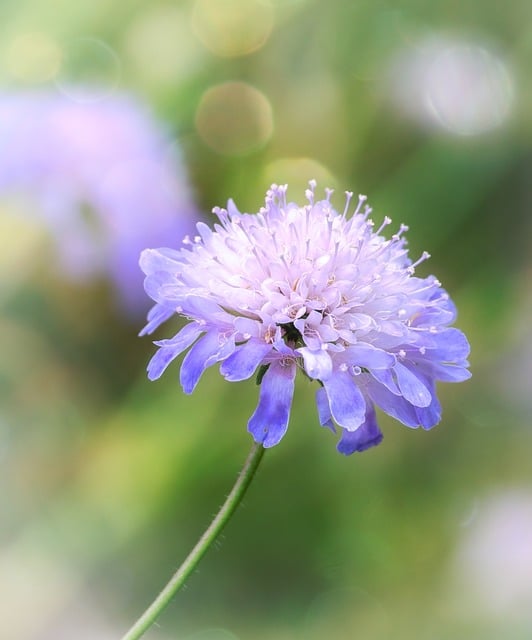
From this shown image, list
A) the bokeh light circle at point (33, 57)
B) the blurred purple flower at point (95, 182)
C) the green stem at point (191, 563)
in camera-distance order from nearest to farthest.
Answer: the green stem at point (191, 563)
the blurred purple flower at point (95, 182)
the bokeh light circle at point (33, 57)

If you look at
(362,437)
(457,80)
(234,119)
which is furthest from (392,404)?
(457,80)

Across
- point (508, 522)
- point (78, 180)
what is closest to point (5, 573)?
point (78, 180)

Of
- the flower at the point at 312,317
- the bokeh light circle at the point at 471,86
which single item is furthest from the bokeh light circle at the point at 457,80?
the flower at the point at 312,317

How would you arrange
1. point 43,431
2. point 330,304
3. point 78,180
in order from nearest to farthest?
point 330,304
point 78,180
point 43,431

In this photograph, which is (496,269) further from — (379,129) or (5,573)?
(5,573)

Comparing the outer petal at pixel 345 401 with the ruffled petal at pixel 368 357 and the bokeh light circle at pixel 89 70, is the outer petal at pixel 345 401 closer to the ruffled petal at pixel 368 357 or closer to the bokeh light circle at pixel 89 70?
the ruffled petal at pixel 368 357

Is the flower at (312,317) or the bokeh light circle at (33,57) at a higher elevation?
the bokeh light circle at (33,57)

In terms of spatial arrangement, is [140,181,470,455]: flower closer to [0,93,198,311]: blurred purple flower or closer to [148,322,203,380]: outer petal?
[148,322,203,380]: outer petal
